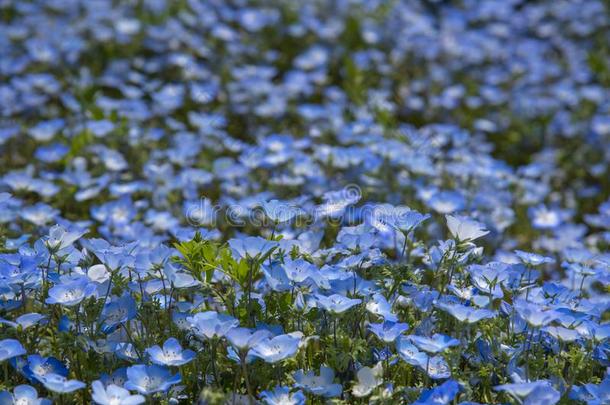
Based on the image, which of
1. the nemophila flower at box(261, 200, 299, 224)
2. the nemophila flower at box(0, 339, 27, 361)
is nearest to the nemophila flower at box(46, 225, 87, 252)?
the nemophila flower at box(0, 339, 27, 361)

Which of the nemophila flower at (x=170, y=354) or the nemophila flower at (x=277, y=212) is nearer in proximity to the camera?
the nemophila flower at (x=170, y=354)

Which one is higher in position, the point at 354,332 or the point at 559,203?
the point at 354,332

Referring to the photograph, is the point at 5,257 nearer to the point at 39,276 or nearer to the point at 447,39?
the point at 39,276

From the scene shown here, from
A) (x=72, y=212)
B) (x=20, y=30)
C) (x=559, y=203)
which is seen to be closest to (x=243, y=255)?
(x=72, y=212)

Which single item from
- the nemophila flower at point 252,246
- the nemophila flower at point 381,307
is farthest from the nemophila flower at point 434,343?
the nemophila flower at point 252,246

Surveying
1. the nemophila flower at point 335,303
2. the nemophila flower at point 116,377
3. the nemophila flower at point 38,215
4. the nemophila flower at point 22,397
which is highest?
the nemophila flower at point 335,303

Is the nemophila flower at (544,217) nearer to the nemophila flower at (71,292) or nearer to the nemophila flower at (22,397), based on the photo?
the nemophila flower at (71,292)

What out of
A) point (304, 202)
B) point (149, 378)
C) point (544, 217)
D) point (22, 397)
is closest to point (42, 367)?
point (22, 397)
